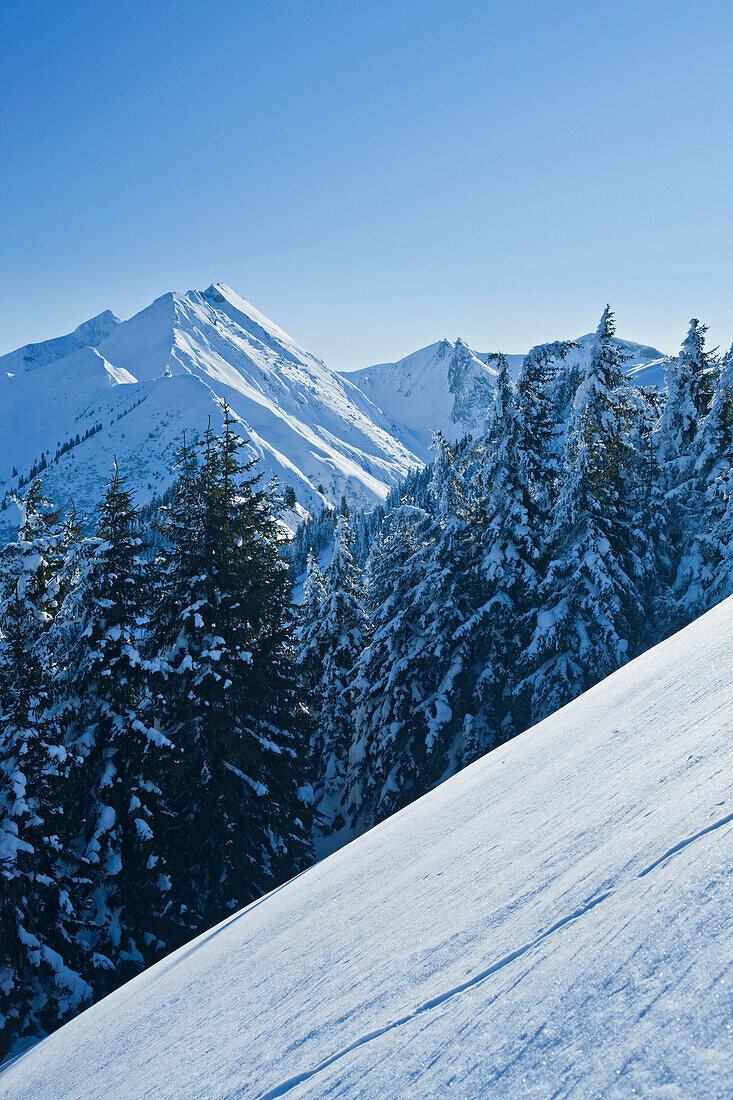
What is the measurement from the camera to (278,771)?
15.1 m

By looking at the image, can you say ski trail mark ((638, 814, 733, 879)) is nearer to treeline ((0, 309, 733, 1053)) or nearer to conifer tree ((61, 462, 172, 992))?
treeline ((0, 309, 733, 1053))

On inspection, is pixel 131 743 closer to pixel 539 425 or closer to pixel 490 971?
pixel 490 971

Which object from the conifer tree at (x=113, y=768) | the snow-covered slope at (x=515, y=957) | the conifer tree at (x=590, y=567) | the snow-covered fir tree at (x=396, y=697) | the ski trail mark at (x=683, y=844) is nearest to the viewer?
the snow-covered slope at (x=515, y=957)

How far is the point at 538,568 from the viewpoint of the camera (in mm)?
18656

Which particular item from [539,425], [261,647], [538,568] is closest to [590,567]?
[538,568]

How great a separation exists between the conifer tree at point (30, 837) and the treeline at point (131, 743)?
0.10 ft

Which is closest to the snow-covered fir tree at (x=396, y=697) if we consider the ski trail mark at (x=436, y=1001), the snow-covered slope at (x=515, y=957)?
the snow-covered slope at (x=515, y=957)

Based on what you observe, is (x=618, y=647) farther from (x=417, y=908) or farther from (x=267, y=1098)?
(x=267, y=1098)

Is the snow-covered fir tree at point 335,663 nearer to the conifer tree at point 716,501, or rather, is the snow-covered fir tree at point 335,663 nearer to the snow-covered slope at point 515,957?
the conifer tree at point 716,501

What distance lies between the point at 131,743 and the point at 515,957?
11877 mm

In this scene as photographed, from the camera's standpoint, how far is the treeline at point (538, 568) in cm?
1683

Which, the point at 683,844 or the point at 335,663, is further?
the point at 335,663

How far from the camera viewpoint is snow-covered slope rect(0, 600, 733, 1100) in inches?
71.6

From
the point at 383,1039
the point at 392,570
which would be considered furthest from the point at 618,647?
the point at 383,1039
